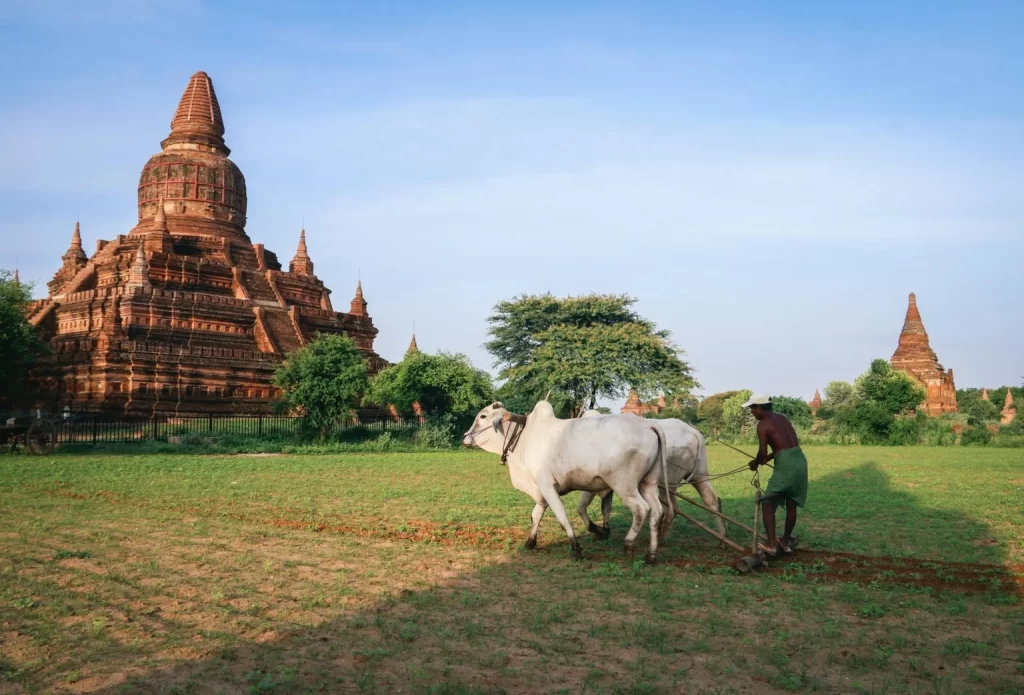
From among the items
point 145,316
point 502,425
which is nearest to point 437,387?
point 145,316

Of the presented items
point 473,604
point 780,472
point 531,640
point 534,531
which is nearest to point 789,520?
point 780,472

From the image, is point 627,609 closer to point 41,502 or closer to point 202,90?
point 41,502

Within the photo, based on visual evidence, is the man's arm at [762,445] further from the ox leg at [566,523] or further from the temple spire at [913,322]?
the temple spire at [913,322]

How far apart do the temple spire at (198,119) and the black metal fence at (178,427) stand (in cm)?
2076

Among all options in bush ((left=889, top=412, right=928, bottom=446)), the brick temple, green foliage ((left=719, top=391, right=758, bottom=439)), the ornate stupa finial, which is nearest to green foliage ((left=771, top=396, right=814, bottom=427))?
green foliage ((left=719, top=391, right=758, bottom=439))

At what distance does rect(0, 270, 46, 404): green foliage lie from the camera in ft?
94.2

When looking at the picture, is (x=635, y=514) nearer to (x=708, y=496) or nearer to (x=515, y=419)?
(x=708, y=496)

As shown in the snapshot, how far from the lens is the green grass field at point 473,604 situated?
5312 millimetres

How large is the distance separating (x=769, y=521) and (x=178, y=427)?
27037 millimetres

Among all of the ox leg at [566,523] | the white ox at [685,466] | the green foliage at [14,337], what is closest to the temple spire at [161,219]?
the green foliage at [14,337]

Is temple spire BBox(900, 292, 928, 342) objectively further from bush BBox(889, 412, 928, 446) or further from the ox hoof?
the ox hoof

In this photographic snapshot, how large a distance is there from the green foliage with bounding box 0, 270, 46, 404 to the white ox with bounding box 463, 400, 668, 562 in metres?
24.9

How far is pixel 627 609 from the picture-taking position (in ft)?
22.8

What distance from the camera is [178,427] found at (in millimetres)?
31547
